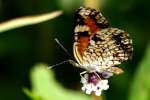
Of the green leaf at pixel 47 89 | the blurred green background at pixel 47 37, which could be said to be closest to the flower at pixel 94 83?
the green leaf at pixel 47 89

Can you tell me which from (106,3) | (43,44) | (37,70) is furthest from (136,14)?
(37,70)

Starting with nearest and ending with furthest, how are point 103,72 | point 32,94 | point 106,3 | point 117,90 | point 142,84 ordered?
1. point 103,72
2. point 32,94
3. point 142,84
4. point 117,90
5. point 106,3

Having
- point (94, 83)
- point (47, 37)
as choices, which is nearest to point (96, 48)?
point (94, 83)

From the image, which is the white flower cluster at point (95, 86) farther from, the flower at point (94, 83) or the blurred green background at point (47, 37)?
the blurred green background at point (47, 37)

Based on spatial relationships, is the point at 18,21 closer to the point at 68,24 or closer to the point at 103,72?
the point at 103,72

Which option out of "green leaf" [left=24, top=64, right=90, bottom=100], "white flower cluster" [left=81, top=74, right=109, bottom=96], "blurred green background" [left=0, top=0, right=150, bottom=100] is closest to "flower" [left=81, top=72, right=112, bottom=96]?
"white flower cluster" [left=81, top=74, right=109, bottom=96]

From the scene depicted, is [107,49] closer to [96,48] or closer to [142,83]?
[96,48]
